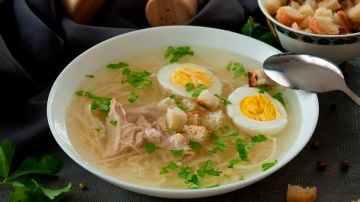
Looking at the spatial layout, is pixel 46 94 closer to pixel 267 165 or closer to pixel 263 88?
pixel 263 88

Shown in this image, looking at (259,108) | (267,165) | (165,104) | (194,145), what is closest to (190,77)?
(165,104)

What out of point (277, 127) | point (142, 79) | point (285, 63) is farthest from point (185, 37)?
point (277, 127)

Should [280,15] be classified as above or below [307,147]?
above

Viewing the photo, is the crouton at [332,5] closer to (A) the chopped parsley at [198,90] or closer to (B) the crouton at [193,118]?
(A) the chopped parsley at [198,90]

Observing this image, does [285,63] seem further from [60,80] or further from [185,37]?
[60,80]

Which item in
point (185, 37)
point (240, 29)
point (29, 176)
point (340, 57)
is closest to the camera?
point (29, 176)

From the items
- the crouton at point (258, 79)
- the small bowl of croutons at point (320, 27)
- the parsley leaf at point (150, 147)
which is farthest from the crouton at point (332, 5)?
the parsley leaf at point (150, 147)
